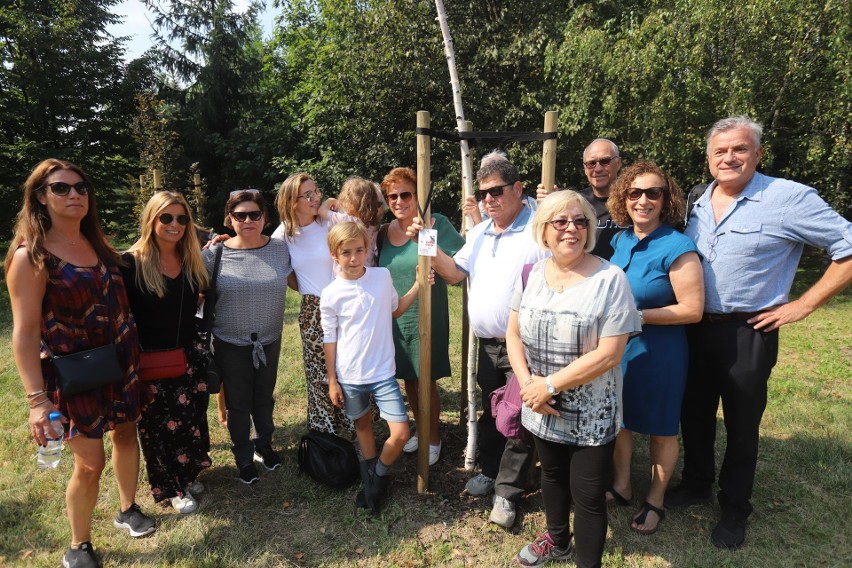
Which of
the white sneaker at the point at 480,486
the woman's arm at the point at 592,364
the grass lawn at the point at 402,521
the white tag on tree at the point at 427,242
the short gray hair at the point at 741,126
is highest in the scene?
the short gray hair at the point at 741,126

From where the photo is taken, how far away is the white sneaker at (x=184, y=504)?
3.49 m

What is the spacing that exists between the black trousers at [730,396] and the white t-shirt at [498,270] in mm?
1106

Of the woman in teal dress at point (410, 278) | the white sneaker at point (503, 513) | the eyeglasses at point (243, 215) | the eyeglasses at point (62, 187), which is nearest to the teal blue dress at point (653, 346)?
the white sneaker at point (503, 513)

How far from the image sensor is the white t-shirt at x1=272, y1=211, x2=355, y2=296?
12.3 ft

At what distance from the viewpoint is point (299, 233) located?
3.81 metres

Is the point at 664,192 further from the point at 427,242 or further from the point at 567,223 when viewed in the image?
the point at 427,242

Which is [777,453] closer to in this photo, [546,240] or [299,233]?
[546,240]

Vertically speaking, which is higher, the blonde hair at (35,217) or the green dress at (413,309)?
the blonde hair at (35,217)

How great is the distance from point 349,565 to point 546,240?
223 centimetres

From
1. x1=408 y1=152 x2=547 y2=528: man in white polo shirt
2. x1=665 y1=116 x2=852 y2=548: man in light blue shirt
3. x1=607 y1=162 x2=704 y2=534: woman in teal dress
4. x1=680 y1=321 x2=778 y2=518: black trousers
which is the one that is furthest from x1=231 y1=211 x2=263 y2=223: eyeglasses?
x1=680 y1=321 x2=778 y2=518: black trousers

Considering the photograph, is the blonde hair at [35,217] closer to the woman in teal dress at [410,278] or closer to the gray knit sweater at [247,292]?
the gray knit sweater at [247,292]

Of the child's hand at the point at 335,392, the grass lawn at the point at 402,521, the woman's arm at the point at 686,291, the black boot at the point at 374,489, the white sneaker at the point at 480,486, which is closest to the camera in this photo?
the woman's arm at the point at 686,291

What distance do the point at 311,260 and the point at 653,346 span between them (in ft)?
7.71

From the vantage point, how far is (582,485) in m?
2.50
